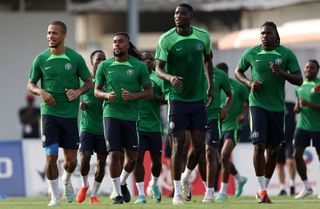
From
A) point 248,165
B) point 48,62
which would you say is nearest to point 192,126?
point 48,62

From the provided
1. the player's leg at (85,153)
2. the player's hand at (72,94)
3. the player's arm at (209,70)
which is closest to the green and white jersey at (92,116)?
the player's leg at (85,153)

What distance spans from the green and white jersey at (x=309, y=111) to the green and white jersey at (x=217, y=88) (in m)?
2.85

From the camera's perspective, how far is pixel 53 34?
21.5 metres

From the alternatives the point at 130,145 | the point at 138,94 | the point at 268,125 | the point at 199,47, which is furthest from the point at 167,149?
the point at 199,47

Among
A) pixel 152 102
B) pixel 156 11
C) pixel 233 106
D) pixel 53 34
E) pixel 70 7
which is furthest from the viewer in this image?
pixel 156 11

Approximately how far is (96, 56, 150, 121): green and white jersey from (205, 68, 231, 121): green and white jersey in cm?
311

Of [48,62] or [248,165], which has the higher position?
[48,62]

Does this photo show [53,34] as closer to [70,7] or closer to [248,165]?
[248,165]

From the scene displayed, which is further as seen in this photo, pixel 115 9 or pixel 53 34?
pixel 115 9

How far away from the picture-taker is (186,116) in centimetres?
2156

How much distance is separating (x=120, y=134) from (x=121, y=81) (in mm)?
771

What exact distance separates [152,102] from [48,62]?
3688mm

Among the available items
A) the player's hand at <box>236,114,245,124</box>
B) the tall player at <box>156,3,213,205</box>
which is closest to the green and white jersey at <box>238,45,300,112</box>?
the tall player at <box>156,3,213,205</box>

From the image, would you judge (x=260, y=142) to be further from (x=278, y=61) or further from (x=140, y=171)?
(x=140, y=171)
